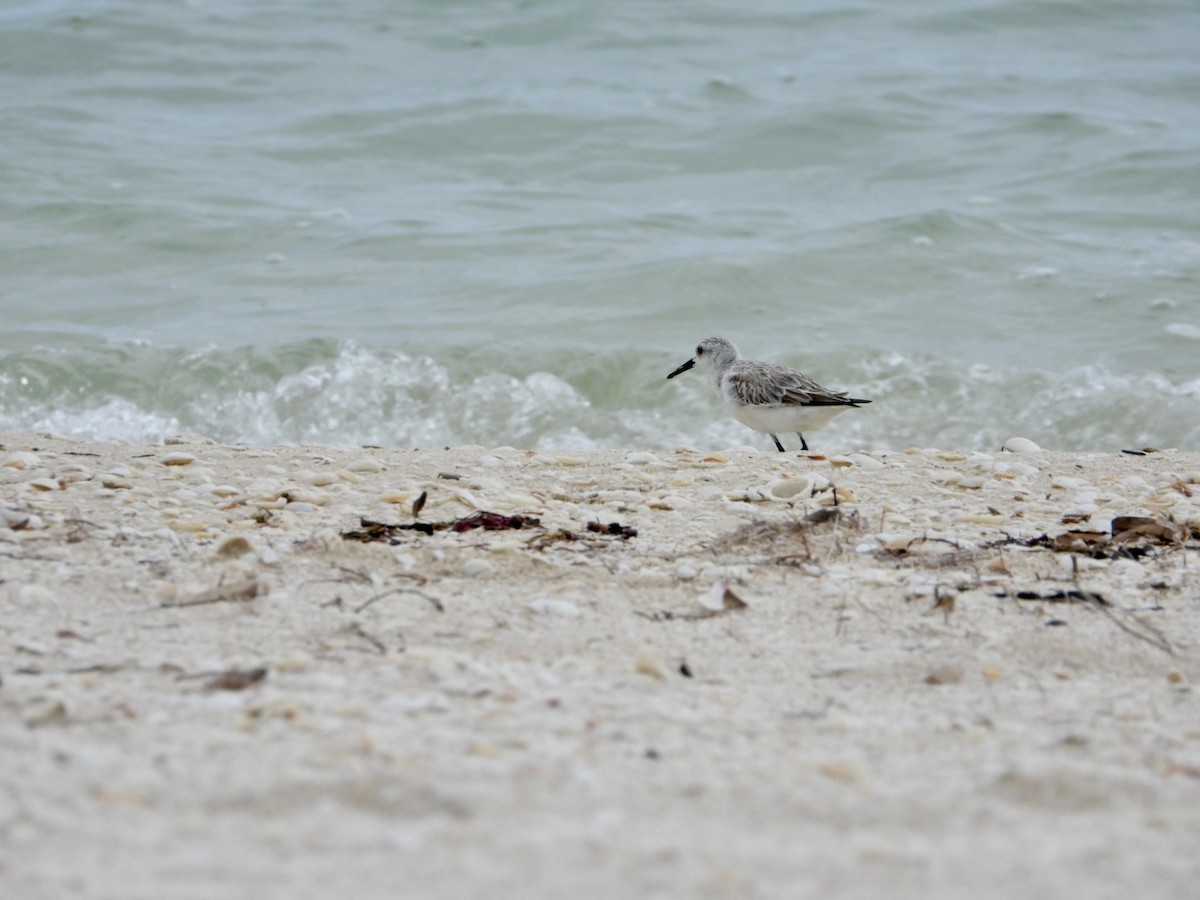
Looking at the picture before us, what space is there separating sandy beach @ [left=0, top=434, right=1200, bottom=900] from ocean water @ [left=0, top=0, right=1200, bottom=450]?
13.3 feet

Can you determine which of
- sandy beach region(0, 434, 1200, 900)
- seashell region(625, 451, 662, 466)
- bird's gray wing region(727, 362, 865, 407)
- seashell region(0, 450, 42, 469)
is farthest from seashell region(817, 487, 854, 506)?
seashell region(0, 450, 42, 469)

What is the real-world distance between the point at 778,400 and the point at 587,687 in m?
4.34

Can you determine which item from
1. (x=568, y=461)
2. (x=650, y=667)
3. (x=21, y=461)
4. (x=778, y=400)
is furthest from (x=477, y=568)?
(x=778, y=400)

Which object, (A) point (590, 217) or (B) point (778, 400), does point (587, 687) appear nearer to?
(B) point (778, 400)

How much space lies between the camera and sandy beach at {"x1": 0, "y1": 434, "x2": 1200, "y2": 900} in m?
2.20

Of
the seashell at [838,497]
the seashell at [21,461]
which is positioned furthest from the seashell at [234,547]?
the seashell at [838,497]

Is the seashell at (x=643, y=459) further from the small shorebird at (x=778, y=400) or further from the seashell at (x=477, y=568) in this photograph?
the seashell at (x=477, y=568)

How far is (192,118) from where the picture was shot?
15.5 metres

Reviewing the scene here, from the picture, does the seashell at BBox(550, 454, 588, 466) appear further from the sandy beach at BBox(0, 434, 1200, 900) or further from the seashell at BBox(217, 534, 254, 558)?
the seashell at BBox(217, 534, 254, 558)

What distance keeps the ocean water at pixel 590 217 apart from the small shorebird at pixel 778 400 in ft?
5.21

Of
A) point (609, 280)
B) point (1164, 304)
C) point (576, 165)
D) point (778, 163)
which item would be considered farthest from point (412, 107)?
point (1164, 304)

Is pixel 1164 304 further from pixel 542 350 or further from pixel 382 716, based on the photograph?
pixel 382 716

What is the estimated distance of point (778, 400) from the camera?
7.22 metres

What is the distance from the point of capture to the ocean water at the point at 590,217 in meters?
9.48
